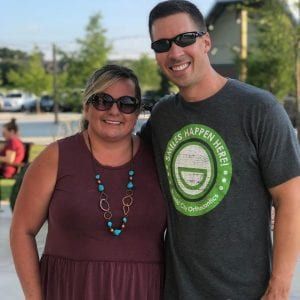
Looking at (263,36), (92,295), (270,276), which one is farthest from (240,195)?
(263,36)

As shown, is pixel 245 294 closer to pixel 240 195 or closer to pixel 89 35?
pixel 240 195

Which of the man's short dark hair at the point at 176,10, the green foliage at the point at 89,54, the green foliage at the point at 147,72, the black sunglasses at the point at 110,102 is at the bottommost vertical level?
the green foliage at the point at 147,72

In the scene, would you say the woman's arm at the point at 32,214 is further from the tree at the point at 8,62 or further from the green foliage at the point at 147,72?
the tree at the point at 8,62

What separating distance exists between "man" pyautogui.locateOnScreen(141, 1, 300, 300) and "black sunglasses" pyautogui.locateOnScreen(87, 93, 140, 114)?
0.18m

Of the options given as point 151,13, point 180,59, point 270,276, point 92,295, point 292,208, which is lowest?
point 92,295

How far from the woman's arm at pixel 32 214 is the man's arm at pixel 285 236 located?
32.9 inches

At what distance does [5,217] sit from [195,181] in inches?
214

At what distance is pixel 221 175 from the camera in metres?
1.99

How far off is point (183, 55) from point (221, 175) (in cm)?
45

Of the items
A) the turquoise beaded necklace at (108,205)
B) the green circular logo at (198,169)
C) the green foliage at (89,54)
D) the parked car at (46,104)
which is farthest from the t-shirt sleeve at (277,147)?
the parked car at (46,104)

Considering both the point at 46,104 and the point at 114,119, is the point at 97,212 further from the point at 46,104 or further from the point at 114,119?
the point at 46,104

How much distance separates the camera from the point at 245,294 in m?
2.05

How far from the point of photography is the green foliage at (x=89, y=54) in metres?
26.4

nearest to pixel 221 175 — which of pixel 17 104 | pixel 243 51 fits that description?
pixel 243 51
